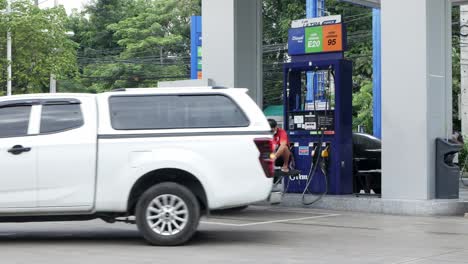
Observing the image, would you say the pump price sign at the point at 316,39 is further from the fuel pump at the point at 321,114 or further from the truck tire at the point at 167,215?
Answer: the truck tire at the point at 167,215

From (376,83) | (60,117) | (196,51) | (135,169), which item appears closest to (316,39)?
(135,169)

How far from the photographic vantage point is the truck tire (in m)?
9.98

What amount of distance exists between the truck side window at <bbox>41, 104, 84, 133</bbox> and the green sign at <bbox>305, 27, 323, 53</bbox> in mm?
6741

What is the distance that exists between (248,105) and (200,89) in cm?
70

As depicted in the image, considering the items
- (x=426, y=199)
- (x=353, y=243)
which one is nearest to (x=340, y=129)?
(x=426, y=199)

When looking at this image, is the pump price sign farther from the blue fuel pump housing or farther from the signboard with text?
the blue fuel pump housing

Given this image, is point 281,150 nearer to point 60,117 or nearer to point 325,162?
point 325,162

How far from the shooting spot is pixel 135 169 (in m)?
9.99

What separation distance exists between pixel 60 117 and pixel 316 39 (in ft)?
23.0

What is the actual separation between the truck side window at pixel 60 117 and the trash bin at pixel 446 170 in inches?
274

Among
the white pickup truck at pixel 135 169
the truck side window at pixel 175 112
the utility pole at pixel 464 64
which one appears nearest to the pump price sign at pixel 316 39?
the truck side window at pixel 175 112

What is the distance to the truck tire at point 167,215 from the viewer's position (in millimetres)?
9984

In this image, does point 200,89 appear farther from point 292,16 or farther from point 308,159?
point 292,16

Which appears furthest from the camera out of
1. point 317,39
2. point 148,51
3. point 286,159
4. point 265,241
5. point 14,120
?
point 148,51
